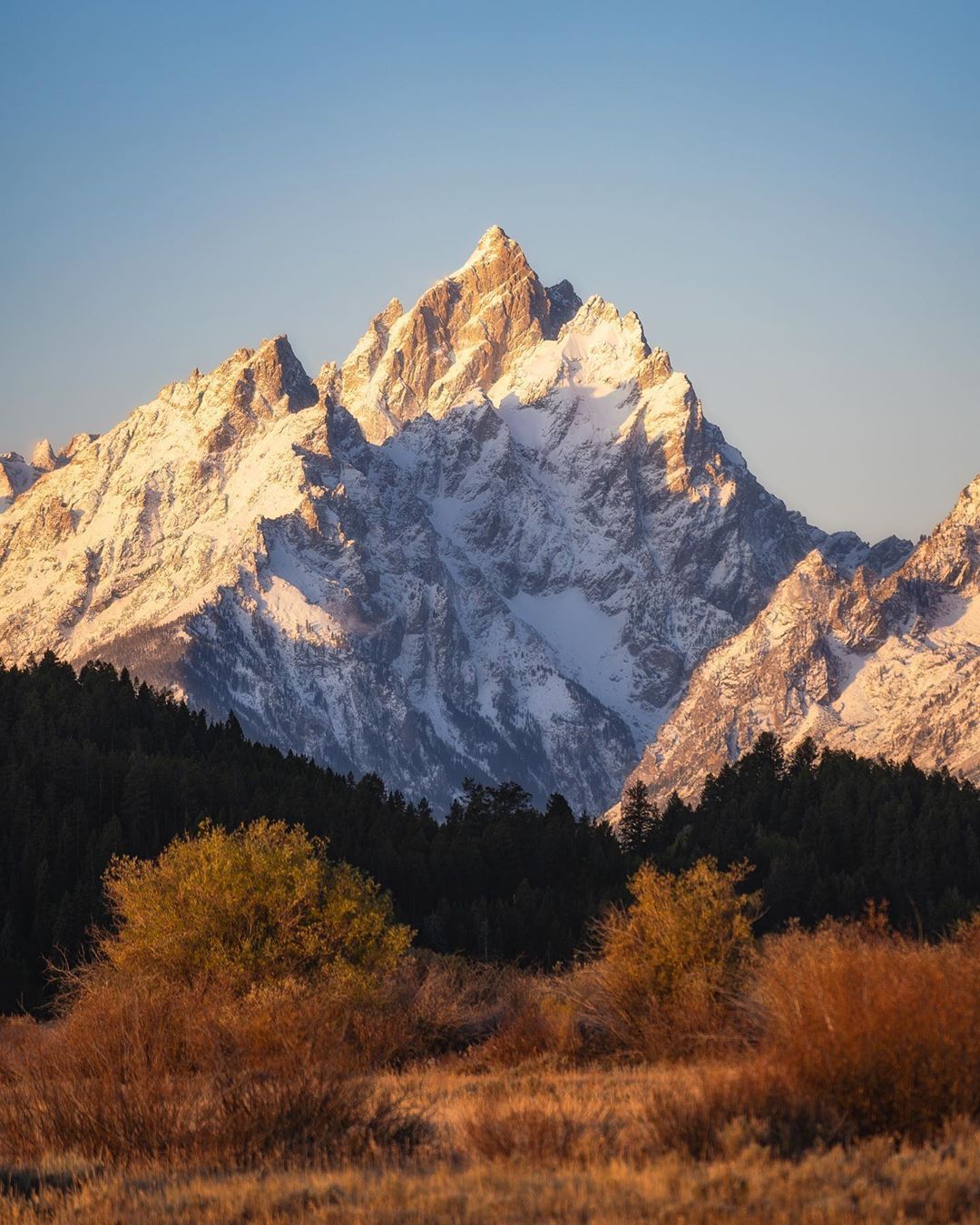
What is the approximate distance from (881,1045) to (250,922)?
95.3 ft

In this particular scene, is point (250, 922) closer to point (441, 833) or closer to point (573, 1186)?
point (573, 1186)

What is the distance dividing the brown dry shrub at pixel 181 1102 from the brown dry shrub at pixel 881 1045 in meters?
5.97

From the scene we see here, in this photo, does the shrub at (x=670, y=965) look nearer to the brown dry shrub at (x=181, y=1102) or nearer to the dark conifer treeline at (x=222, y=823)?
the brown dry shrub at (x=181, y=1102)

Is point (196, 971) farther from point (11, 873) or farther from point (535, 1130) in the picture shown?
point (11, 873)

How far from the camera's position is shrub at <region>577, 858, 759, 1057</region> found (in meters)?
34.8

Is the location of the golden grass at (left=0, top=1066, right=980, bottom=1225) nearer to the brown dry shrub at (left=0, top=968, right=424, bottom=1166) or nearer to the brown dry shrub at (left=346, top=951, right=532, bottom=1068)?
the brown dry shrub at (left=0, top=968, right=424, bottom=1166)

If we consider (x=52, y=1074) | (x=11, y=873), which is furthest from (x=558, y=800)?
(x=52, y=1074)

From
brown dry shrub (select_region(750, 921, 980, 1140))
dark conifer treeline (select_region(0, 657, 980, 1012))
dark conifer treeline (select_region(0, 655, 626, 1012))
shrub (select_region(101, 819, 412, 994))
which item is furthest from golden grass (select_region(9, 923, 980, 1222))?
dark conifer treeline (select_region(0, 657, 980, 1012))

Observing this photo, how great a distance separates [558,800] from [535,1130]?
155 meters

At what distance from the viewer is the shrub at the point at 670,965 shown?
34.8m

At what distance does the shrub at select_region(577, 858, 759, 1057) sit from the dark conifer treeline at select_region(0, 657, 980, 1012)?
2589 inches

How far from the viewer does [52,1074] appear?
25.9m

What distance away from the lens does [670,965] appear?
39594mm

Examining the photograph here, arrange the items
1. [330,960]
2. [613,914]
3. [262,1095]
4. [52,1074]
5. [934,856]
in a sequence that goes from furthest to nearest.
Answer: [934,856], [330,960], [613,914], [52,1074], [262,1095]
